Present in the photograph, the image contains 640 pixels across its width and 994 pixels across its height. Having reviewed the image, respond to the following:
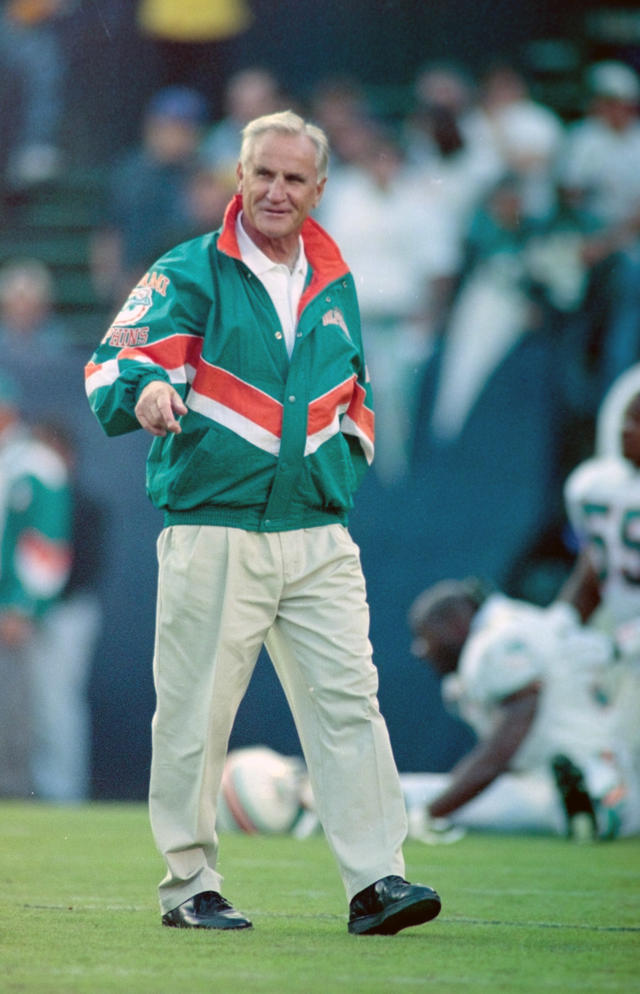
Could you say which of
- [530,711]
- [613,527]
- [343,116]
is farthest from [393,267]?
[530,711]

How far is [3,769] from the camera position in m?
9.15

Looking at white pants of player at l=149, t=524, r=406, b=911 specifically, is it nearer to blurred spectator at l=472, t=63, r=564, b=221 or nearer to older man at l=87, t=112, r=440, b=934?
older man at l=87, t=112, r=440, b=934

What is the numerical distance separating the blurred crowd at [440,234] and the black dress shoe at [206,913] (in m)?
5.39

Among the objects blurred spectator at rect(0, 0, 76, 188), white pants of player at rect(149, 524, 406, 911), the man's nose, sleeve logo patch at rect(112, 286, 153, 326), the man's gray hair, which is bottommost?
white pants of player at rect(149, 524, 406, 911)

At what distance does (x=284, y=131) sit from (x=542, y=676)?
11.6ft

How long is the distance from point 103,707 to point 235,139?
10.6ft

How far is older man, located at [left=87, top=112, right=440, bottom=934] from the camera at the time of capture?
3.67 m

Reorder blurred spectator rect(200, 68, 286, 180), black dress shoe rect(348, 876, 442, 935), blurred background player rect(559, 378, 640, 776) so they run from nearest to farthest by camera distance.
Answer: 1. black dress shoe rect(348, 876, 442, 935)
2. blurred background player rect(559, 378, 640, 776)
3. blurred spectator rect(200, 68, 286, 180)

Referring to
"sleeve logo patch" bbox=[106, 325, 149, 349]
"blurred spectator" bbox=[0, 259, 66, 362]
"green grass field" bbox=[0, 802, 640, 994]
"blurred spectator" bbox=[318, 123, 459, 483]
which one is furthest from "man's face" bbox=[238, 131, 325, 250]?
"blurred spectator" bbox=[0, 259, 66, 362]

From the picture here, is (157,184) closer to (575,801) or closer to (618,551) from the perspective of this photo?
(618,551)

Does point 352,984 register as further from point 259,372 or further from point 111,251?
point 111,251

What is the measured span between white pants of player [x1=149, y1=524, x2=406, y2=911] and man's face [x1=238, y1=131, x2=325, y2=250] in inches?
26.3

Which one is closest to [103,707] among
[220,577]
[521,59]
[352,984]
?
[521,59]

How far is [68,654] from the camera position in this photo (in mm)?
9266
